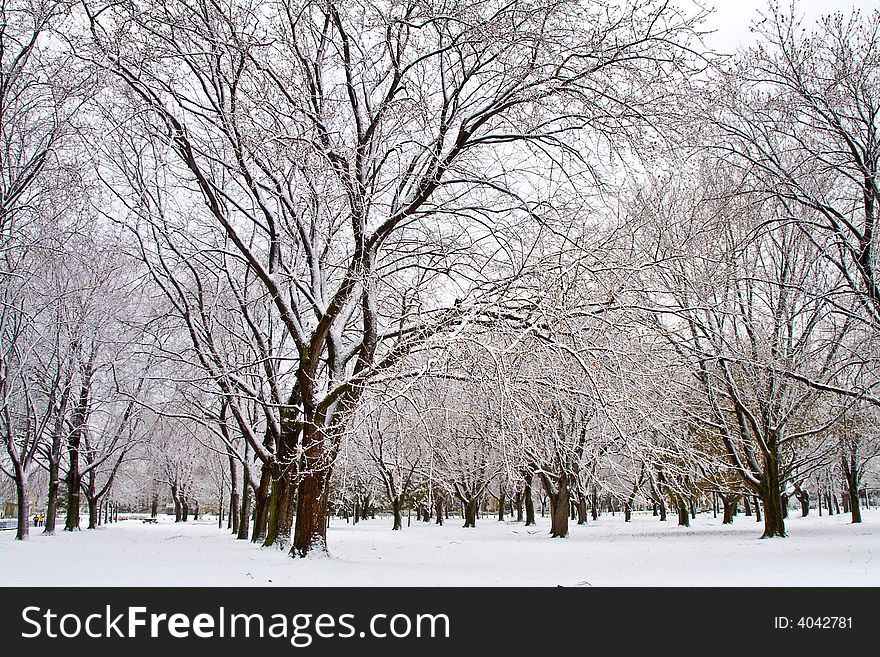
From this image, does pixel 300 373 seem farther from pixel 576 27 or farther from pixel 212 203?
pixel 576 27

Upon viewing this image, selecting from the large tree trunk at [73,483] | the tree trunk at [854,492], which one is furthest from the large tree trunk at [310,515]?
the tree trunk at [854,492]

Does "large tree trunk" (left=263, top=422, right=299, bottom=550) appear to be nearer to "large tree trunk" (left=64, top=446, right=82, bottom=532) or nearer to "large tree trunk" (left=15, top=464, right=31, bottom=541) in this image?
"large tree trunk" (left=15, top=464, right=31, bottom=541)

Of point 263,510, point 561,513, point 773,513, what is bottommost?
point 561,513

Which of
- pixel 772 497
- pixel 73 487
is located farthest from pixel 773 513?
pixel 73 487

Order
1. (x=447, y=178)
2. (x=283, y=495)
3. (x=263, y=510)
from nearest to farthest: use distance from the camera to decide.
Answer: (x=447, y=178) → (x=283, y=495) → (x=263, y=510)

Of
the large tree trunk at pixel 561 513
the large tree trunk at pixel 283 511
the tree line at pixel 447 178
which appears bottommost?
the large tree trunk at pixel 561 513

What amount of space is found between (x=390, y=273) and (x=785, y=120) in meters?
9.11

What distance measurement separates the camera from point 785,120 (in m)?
14.4

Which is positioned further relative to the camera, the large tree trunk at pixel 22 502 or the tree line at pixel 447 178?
the large tree trunk at pixel 22 502

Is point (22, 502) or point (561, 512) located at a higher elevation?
point (22, 502)

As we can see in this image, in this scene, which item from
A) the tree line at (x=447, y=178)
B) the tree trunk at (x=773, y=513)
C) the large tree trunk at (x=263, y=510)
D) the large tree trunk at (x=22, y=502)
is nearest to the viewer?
the tree line at (x=447, y=178)

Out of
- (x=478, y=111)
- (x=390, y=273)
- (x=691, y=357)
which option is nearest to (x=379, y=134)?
(x=478, y=111)

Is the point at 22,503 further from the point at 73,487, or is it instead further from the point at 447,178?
the point at 447,178

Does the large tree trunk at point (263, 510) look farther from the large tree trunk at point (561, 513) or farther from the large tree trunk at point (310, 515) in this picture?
the large tree trunk at point (561, 513)
